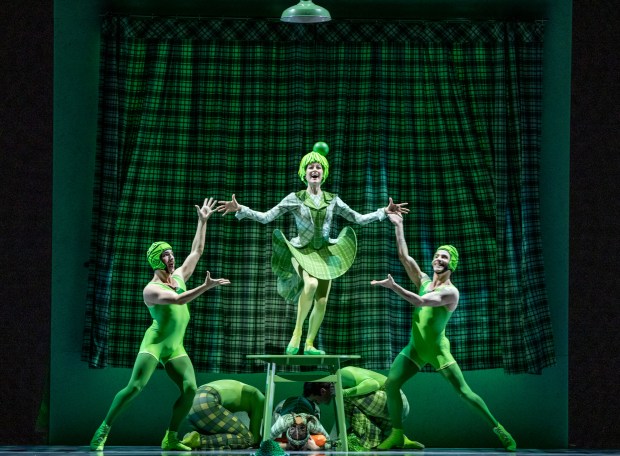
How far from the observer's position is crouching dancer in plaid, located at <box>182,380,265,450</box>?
24.7ft

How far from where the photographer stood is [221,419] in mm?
7562

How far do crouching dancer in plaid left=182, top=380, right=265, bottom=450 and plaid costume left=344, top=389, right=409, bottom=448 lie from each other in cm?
70

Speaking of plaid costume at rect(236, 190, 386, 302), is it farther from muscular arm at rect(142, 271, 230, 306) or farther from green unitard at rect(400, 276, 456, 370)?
green unitard at rect(400, 276, 456, 370)

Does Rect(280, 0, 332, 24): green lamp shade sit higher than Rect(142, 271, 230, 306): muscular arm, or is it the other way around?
Rect(280, 0, 332, 24): green lamp shade

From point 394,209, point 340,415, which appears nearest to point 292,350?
point 340,415

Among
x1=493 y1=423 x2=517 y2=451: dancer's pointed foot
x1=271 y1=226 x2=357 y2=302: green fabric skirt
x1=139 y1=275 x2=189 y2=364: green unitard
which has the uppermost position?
x1=271 y1=226 x2=357 y2=302: green fabric skirt

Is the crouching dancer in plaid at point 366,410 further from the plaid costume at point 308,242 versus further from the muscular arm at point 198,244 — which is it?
the muscular arm at point 198,244

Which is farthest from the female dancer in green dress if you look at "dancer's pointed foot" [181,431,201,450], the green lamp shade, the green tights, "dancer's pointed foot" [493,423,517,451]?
"dancer's pointed foot" [493,423,517,451]

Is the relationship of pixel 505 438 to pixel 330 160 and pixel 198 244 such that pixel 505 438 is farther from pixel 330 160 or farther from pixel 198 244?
pixel 198 244

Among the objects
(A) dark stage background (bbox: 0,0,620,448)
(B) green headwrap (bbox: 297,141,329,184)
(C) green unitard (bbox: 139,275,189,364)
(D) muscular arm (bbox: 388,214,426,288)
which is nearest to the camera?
(C) green unitard (bbox: 139,275,189,364)

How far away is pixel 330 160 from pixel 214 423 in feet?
7.14

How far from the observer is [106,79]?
813cm

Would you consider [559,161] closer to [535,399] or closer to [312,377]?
[535,399]

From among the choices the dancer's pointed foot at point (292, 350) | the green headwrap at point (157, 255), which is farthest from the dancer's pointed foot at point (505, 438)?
the green headwrap at point (157, 255)
